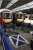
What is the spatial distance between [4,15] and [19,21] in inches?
10.7

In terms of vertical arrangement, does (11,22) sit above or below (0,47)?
above

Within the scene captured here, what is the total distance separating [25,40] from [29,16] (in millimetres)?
590

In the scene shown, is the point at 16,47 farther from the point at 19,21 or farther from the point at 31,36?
the point at 19,21

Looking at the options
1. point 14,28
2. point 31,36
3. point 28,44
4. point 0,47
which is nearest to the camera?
point 28,44

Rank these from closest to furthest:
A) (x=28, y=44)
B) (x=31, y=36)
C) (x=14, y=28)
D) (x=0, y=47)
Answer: (x=28, y=44) < (x=31, y=36) < (x=0, y=47) < (x=14, y=28)

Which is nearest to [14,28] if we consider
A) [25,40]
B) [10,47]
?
[25,40]

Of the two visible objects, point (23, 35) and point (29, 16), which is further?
point (29, 16)

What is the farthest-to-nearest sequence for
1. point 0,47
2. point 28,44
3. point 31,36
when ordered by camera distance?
point 0,47
point 31,36
point 28,44

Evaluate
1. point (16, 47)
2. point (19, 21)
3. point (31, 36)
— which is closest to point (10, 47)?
point (16, 47)

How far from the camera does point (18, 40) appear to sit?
1368 mm

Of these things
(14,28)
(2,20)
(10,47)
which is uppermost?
(2,20)

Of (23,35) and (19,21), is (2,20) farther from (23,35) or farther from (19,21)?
(23,35)

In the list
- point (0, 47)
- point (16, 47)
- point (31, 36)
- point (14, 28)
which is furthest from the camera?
point (14, 28)

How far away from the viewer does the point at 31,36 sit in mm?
1460
